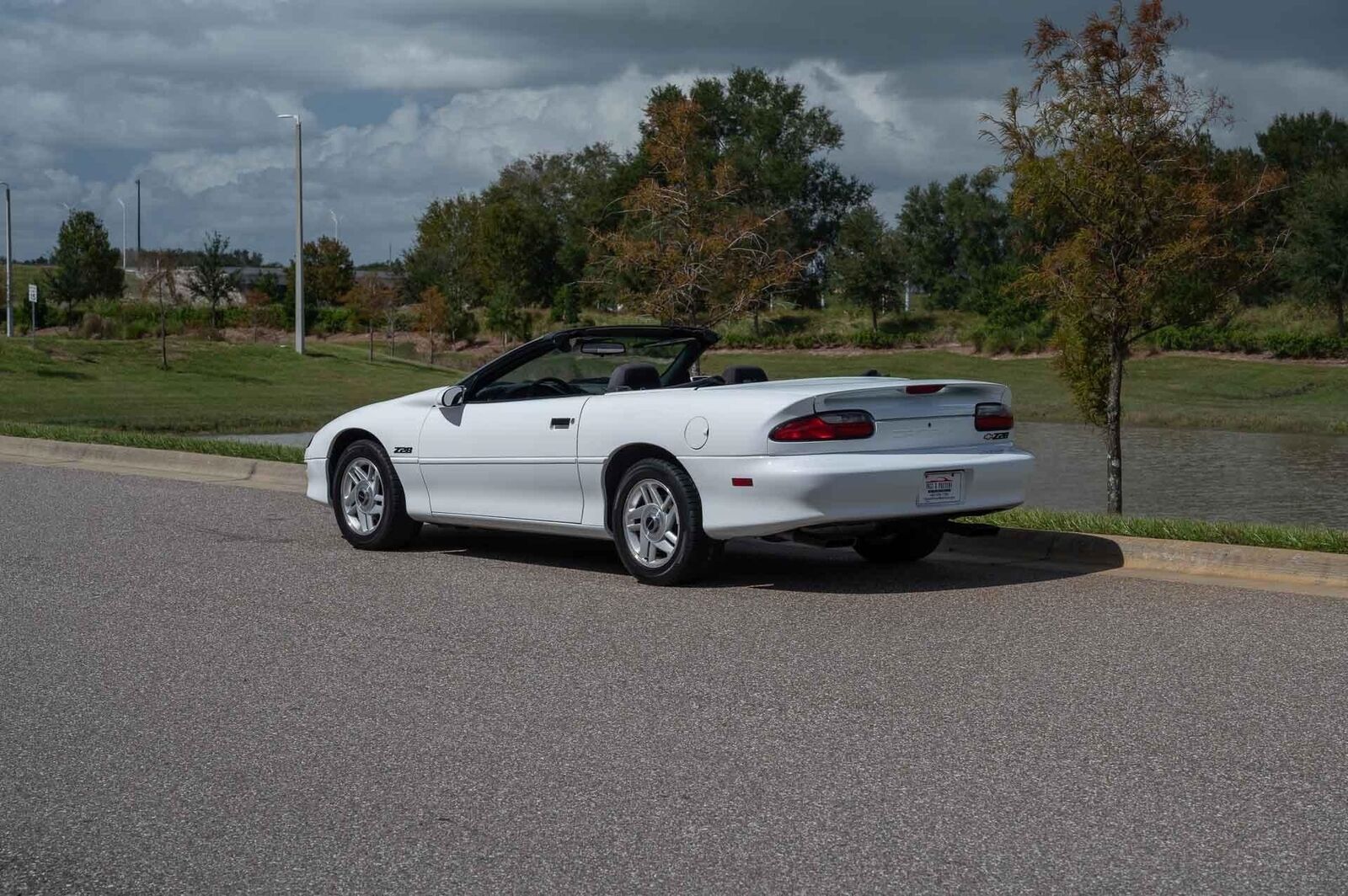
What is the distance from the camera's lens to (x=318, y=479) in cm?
1093

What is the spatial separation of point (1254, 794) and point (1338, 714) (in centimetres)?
121

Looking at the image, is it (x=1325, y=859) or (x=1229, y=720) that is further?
(x=1229, y=720)

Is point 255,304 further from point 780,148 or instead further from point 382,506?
point 382,506

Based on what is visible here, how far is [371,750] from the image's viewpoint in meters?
5.35

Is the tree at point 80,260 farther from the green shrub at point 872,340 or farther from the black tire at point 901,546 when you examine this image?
the black tire at point 901,546

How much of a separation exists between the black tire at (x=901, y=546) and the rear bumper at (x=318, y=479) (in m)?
3.69

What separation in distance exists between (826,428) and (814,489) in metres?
0.37

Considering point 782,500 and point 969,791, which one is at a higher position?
point 782,500

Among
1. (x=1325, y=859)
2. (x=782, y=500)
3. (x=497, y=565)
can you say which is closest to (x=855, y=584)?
(x=782, y=500)

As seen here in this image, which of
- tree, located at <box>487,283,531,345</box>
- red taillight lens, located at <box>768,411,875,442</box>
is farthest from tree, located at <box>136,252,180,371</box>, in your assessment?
red taillight lens, located at <box>768,411,875,442</box>

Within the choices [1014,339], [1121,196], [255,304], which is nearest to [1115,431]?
[1121,196]

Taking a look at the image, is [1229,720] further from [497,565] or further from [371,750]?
[497,565]

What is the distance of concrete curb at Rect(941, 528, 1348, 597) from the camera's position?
28.4ft

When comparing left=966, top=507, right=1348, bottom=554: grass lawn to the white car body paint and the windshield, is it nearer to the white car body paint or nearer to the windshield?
the white car body paint
